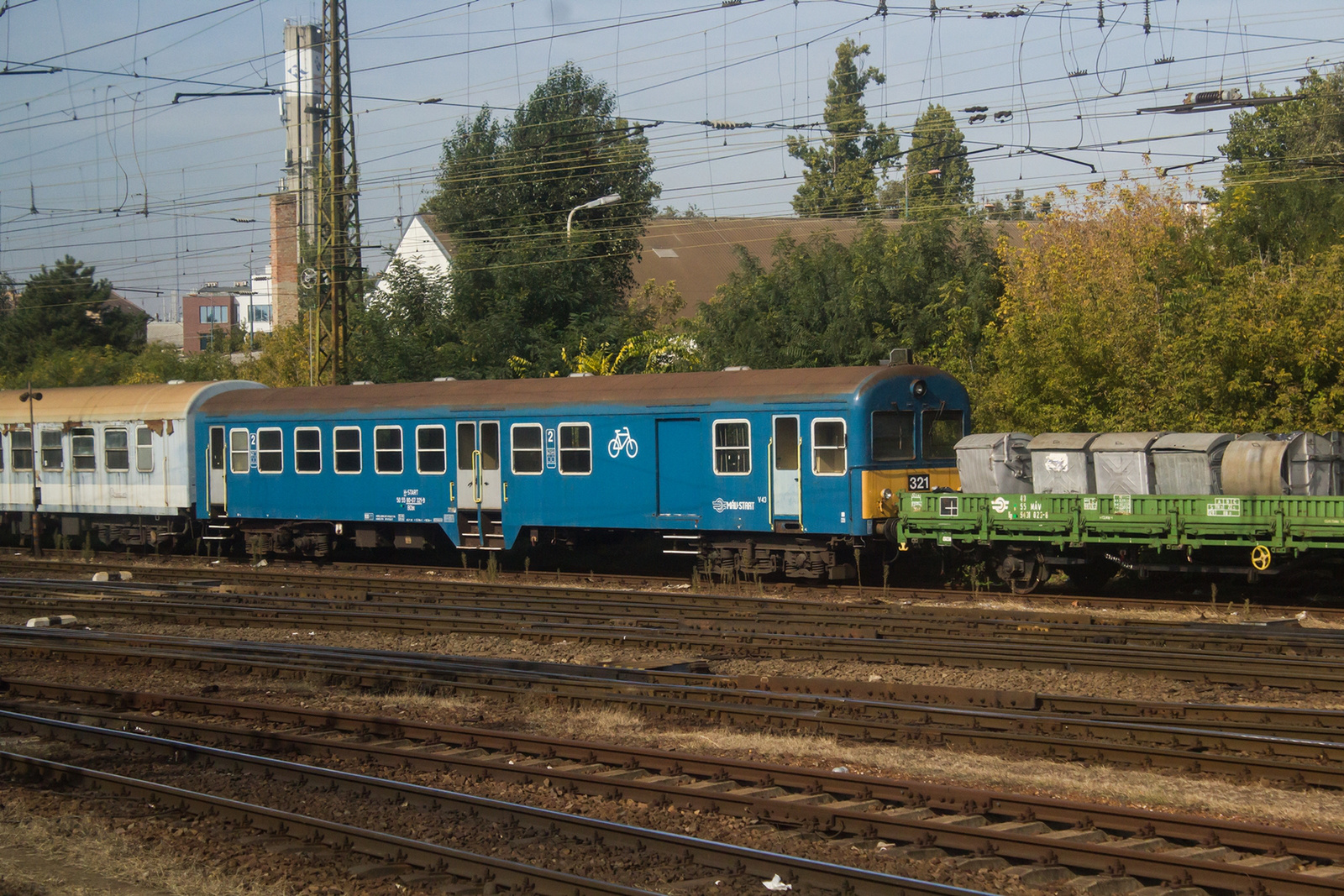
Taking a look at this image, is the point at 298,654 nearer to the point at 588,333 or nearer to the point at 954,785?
the point at 954,785

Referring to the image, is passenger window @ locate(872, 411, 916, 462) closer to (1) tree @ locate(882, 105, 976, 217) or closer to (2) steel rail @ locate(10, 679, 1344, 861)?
(2) steel rail @ locate(10, 679, 1344, 861)

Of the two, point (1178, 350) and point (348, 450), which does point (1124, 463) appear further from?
point (348, 450)

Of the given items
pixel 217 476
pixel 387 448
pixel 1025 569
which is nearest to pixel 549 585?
pixel 387 448

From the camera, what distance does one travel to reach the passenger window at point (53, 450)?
83.9ft

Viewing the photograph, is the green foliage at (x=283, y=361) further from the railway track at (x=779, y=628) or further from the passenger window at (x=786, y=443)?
the passenger window at (x=786, y=443)

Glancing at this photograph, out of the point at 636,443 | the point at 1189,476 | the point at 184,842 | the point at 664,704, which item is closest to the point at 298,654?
the point at 664,704

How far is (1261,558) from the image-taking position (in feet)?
48.1

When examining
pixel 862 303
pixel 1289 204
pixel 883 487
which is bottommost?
pixel 883 487

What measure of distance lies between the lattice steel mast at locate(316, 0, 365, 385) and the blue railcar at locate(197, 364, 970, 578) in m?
4.66

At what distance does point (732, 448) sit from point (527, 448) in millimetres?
3832

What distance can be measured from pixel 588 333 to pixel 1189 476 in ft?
65.2

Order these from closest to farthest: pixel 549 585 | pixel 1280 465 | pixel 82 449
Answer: pixel 1280 465 → pixel 549 585 → pixel 82 449

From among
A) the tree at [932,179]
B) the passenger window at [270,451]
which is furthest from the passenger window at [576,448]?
the tree at [932,179]

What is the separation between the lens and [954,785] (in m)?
7.65
